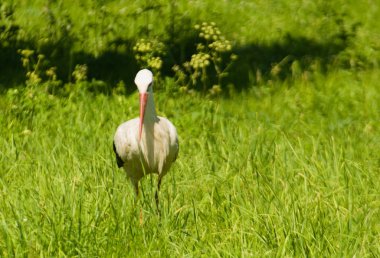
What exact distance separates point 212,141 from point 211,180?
3.02ft

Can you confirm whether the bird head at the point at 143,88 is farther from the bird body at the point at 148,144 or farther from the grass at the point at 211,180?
the grass at the point at 211,180

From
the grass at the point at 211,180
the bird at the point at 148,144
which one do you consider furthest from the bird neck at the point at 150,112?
the grass at the point at 211,180

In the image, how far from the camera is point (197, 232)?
14.7ft

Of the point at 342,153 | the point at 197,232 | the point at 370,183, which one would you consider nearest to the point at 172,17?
the point at 342,153

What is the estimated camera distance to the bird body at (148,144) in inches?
216

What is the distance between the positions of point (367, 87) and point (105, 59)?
267cm

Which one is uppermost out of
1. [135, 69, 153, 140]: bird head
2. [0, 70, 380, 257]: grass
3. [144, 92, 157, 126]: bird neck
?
[135, 69, 153, 140]: bird head

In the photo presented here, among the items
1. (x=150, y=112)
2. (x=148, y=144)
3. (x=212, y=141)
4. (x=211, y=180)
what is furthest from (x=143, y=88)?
(x=212, y=141)

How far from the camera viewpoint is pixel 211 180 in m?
5.72

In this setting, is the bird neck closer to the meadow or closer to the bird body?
the bird body

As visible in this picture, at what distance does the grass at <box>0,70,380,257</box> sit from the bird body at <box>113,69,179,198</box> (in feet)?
0.42

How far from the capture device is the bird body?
18.0ft

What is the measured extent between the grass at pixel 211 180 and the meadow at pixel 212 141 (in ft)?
0.04

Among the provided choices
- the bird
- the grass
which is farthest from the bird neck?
the grass
